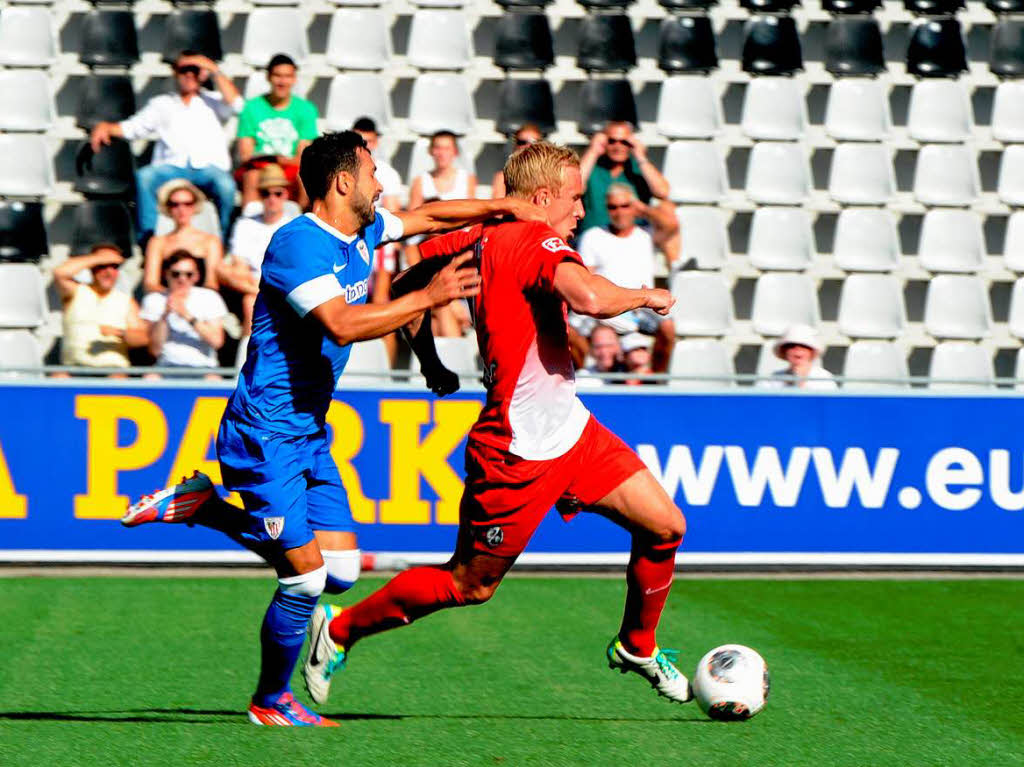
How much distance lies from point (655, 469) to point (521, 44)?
4.69 m

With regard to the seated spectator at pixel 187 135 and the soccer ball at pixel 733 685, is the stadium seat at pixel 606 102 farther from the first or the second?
the soccer ball at pixel 733 685

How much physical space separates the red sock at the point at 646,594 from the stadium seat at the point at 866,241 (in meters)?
7.89

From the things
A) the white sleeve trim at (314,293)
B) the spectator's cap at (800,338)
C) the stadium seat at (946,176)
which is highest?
the white sleeve trim at (314,293)

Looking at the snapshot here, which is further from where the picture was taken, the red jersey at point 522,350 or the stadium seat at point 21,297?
the stadium seat at point 21,297

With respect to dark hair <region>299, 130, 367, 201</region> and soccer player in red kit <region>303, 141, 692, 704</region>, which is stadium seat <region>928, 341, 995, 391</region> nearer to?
soccer player in red kit <region>303, 141, 692, 704</region>

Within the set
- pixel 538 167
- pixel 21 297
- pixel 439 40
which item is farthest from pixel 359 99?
pixel 538 167

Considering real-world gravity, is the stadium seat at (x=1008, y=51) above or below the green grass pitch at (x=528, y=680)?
above

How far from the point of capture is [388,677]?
7.17 meters

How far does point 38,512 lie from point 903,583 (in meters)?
5.41

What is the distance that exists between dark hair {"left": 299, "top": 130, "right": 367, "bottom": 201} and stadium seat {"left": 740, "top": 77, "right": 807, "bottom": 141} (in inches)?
333

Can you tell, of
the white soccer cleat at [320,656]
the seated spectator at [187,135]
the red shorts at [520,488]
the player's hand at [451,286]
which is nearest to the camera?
the player's hand at [451,286]

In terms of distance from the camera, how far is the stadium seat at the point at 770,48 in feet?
46.2

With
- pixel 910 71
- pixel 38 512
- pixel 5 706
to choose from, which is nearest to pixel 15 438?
pixel 38 512

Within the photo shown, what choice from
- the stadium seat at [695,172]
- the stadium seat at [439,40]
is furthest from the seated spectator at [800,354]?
the stadium seat at [439,40]
